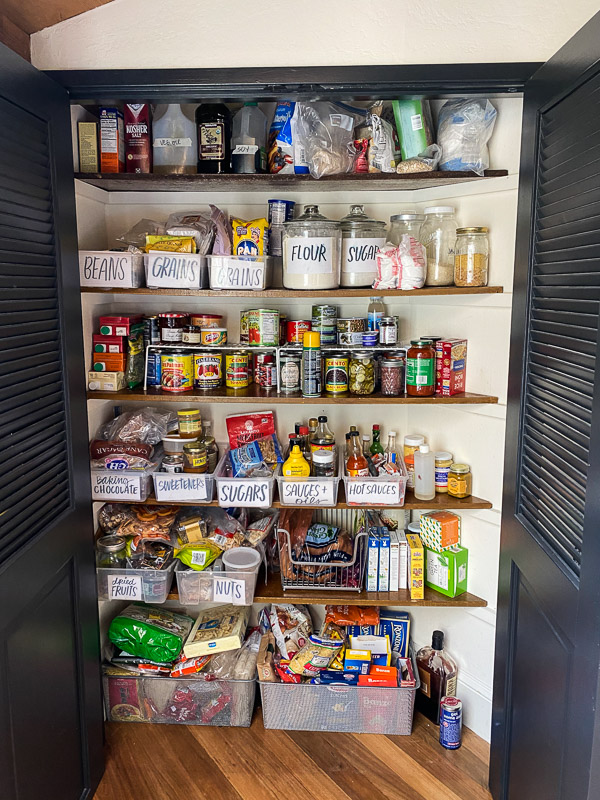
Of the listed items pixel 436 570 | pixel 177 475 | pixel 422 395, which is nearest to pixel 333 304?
pixel 422 395

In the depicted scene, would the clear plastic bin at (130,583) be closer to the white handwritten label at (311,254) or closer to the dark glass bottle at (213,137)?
the white handwritten label at (311,254)

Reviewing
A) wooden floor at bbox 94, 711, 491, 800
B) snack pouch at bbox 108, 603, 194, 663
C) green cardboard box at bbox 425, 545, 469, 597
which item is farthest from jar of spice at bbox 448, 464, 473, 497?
snack pouch at bbox 108, 603, 194, 663

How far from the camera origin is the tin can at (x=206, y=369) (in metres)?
2.07

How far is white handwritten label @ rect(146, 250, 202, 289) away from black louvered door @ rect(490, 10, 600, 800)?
921mm

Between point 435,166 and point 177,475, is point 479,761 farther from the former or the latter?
point 435,166

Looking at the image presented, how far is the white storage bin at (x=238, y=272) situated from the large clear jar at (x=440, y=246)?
50 cm

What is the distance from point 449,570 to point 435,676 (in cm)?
38

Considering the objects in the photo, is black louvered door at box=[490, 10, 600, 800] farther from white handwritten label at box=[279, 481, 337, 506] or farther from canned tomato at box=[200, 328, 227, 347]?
canned tomato at box=[200, 328, 227, 347]

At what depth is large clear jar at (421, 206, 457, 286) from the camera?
1915 mm

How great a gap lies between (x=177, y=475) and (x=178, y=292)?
56cm

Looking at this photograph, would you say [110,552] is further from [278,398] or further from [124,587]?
[278,398]

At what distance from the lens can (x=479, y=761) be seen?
1985mm

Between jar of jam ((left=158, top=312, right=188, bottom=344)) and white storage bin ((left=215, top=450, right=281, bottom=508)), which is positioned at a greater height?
jar of jam ((left=158, top=312, right=188, bottom=344))

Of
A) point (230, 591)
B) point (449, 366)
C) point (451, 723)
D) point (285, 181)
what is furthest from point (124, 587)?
point (285, 181)
